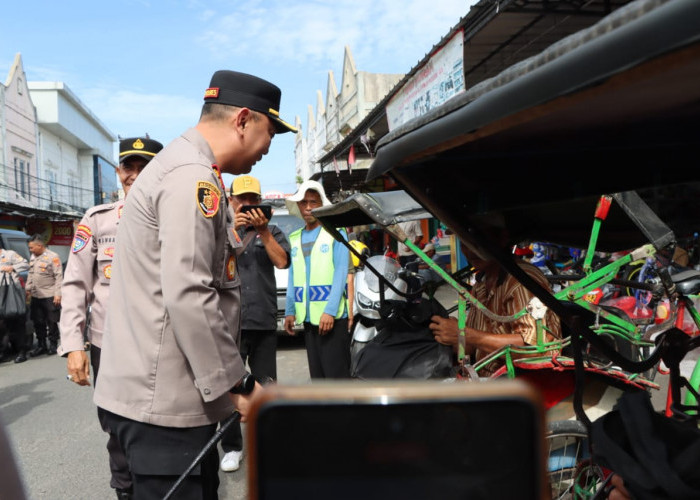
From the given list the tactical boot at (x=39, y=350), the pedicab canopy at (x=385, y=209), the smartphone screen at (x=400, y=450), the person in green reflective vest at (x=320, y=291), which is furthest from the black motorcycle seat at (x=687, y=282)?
the tactical boot at (x=39, y=350)

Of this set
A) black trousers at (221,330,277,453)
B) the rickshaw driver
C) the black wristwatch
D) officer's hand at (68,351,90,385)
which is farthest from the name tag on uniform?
black trousers at (221,330,277,453)

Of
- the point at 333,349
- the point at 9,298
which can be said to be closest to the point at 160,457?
the point at 333,349

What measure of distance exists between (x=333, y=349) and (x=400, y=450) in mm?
3648

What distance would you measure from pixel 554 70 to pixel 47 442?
18.7 feet

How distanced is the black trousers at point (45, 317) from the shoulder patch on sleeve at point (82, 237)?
23.7 ft

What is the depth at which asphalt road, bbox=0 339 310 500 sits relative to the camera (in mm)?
4098

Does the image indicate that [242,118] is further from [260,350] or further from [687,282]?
[260,350]

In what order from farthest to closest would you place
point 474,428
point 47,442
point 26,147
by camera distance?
1. point 26,147
2. point 47,442
3. point 474,428

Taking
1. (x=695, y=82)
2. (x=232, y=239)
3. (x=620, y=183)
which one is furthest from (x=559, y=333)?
(x=695, y=82)

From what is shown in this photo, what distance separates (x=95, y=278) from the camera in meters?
3.30

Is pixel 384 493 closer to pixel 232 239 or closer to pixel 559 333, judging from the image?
pixel 232 239

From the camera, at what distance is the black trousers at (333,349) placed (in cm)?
426

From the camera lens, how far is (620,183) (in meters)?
1.92

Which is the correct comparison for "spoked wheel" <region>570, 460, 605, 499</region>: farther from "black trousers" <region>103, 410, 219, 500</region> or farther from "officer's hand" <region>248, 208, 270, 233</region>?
"officer's hand" <region>248, 208, 270, 233</region>
